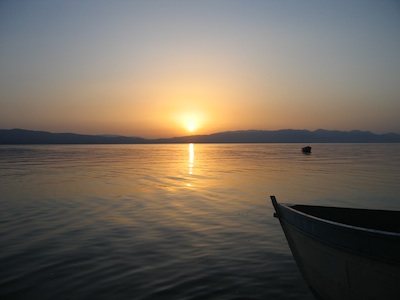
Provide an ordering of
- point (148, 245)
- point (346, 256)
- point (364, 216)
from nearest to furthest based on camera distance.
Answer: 1. point (346, 256)
2. point (364, 216)
3. point (148, 245)

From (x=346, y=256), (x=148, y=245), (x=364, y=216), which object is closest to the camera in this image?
(x=346, y=256)

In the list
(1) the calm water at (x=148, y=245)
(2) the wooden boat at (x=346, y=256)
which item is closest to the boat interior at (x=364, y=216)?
(2) the wooden boat at (x=346, y=256)

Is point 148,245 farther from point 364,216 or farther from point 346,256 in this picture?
point 346,256

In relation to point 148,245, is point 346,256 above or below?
above

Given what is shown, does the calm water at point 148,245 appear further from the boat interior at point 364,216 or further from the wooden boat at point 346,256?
the boat interior at point 364,216

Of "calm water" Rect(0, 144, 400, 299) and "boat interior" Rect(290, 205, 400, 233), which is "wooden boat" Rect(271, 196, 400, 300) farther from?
"calm water" Rect(0, 144, 400, 299)

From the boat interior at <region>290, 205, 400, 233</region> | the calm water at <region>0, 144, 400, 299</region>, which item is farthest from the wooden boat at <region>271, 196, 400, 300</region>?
the calm water at <region>0, 144, 400, 299</region>

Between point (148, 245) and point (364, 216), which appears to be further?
point (148, 245)

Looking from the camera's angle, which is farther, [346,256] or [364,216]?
[364,216]

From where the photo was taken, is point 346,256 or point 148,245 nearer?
point 346,256

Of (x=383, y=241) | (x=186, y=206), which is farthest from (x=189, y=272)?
(x=186, y=206)

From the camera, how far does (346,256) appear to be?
6.55 metres

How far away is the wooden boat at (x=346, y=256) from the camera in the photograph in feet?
18.7

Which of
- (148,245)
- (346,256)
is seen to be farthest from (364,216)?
(148,245)
